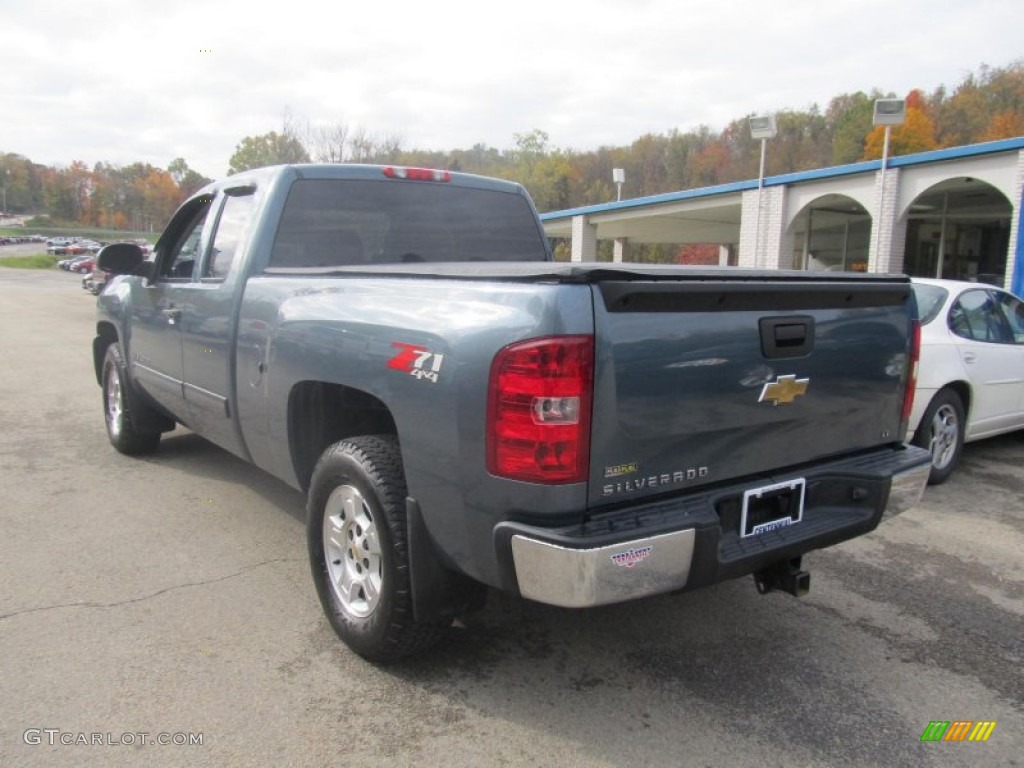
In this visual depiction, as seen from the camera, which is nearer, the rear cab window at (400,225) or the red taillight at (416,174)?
the rear cab window at (400,225)

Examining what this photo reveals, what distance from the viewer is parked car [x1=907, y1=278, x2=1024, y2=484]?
5.57 meters

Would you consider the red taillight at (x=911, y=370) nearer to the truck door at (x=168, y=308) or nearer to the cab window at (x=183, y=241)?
the truck door at (x=168, y=308)

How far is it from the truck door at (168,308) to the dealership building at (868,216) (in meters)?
11.1

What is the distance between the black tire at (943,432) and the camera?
552 cm

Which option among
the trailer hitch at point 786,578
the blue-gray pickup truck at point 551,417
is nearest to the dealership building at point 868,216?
the blue-gray pickup truck at point 551,417

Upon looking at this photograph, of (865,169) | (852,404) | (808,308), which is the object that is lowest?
(852,404)

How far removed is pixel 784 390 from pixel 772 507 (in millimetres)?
426

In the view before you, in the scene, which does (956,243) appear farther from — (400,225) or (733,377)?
(733,377)

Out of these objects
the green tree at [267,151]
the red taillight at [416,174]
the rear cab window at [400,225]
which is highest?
the green tree at [267,151]

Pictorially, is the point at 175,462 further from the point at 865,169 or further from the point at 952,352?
the point at 865,169

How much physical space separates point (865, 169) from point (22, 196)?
156450mm

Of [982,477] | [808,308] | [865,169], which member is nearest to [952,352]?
[982,477]

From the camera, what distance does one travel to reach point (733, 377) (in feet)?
8.57

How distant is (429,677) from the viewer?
298 cm
